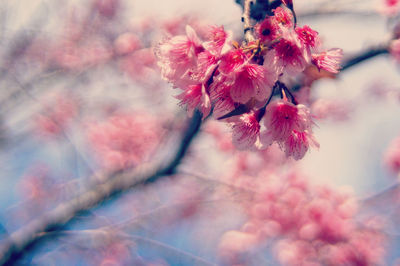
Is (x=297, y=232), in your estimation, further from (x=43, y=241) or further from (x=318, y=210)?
(x=43, y=241)

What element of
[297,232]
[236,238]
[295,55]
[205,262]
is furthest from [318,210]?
[295,55]

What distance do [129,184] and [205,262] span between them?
5.42 feet

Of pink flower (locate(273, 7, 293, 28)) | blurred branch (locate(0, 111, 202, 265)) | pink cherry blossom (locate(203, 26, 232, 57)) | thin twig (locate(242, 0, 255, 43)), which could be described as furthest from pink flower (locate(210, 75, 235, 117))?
blurred branch (locate(0, 111, 202, 265))

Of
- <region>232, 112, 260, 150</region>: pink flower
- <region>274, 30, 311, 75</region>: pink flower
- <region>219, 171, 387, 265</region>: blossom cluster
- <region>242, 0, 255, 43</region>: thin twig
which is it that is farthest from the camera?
<region>219, 171, 387, 265</region>: blossom cluster

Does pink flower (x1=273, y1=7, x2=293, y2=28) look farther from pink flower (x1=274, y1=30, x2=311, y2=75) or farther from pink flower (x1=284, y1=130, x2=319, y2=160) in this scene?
pink flower (x1=284, y1=130, x2=319, y2=160)

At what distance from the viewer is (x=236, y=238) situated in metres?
5.02

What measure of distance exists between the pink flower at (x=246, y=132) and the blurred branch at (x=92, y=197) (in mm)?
1300

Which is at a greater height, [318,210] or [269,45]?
[269,45]

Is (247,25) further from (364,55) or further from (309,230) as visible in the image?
(309,230)

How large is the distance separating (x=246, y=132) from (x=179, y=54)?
18.4 inches

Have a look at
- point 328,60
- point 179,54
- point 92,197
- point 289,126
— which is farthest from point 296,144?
point 92,197

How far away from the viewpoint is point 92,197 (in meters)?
2.56

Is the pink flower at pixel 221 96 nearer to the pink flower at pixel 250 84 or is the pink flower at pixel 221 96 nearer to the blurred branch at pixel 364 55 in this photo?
the pink flower at pixel 250 84

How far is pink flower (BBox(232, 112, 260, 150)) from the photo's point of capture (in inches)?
51.1
